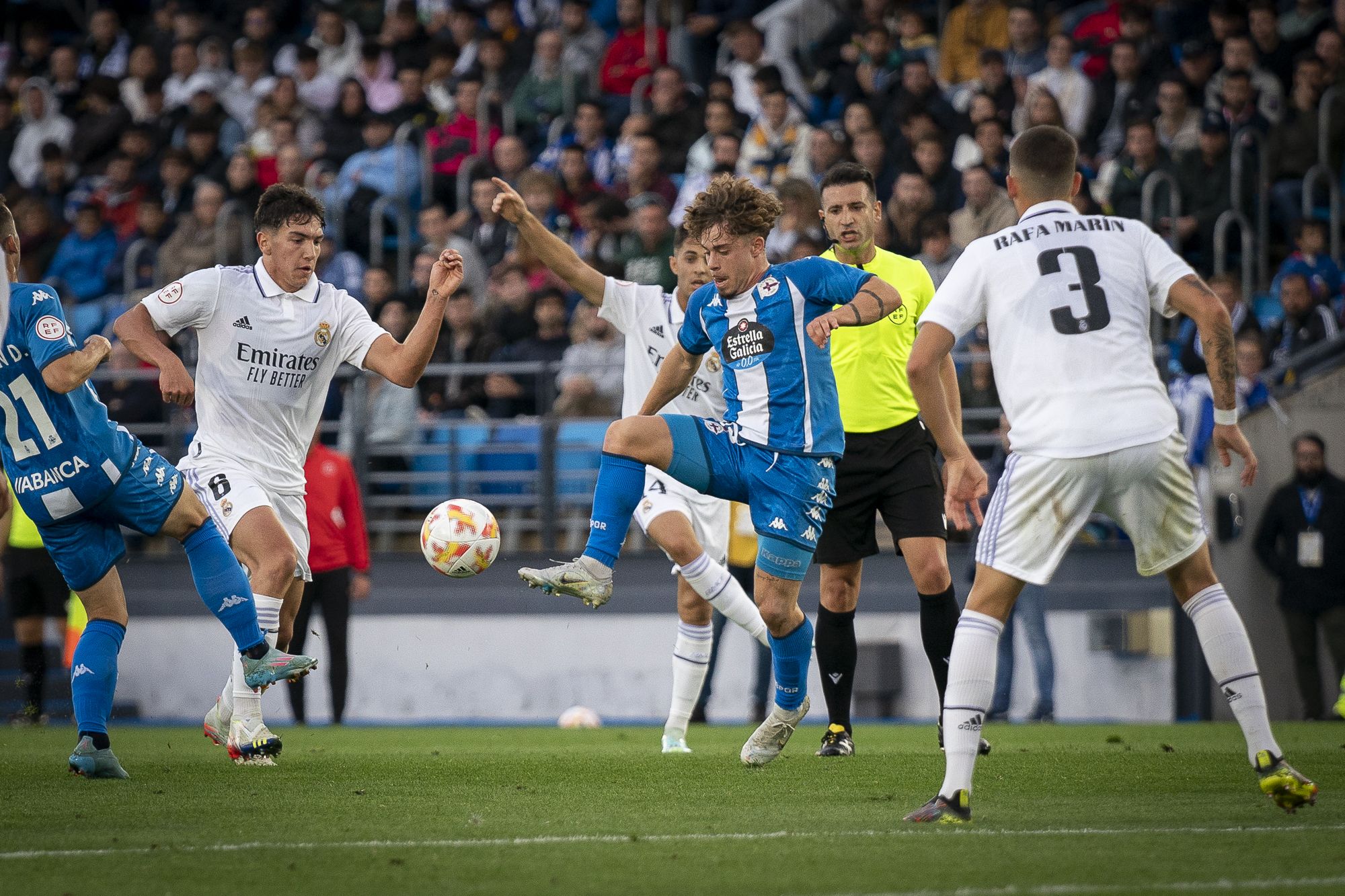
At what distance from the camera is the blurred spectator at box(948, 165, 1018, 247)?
13.9m

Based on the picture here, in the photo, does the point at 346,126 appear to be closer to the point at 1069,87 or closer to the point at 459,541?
the point at 1069,87

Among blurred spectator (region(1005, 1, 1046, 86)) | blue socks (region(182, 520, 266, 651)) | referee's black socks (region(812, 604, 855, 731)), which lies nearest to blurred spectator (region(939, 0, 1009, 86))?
blurred spectator (region(1005, 1, 1046, 86))

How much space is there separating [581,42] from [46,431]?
12.5 meters

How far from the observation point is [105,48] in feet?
70.4

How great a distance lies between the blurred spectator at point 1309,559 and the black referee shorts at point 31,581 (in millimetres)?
9832

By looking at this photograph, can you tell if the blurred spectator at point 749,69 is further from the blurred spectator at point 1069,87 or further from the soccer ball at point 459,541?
the soccer ball at point 459,541

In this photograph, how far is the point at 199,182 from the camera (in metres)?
18.1

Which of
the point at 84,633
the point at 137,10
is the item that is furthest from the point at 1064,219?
the point at 137,10

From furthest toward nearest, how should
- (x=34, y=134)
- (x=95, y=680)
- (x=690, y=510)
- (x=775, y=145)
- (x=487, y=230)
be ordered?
(x=34, y=134), (x=487, y=230), (x=775, y=145), (x=690, y=510), (x=95, y=680)

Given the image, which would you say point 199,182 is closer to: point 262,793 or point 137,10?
point 137,10

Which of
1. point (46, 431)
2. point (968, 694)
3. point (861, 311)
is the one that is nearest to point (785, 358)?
point (861, 311)

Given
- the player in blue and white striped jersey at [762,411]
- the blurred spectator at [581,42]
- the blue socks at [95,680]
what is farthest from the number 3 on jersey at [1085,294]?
the blurred spectator at [581,42]

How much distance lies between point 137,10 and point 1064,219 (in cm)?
1982

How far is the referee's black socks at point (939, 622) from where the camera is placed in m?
7.86
